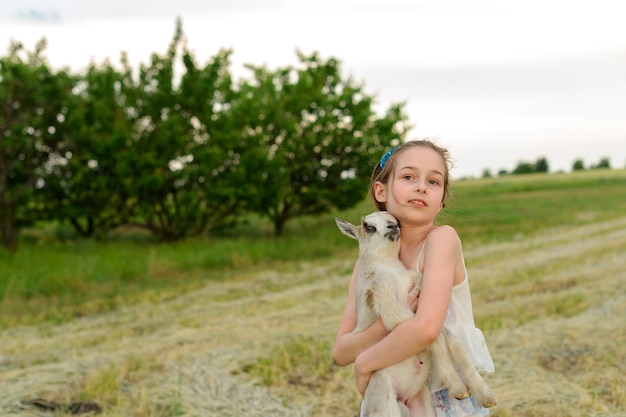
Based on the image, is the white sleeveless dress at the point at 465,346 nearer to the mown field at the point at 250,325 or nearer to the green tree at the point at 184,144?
the mown field at the point at 250,325

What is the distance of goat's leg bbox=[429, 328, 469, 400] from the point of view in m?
2.52

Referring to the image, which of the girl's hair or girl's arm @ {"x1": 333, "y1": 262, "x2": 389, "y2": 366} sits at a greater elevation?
the girl's hair

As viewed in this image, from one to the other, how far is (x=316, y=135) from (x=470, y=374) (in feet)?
53.9

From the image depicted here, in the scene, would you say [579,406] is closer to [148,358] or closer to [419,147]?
[419,147]

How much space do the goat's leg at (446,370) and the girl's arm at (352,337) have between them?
22 centimetres

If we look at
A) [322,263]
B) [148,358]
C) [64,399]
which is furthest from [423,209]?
[322,263]

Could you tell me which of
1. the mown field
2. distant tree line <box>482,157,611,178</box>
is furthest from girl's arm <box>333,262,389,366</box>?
distant tree line <box>482,157,611,178</box>

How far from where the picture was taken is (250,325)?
829 centimetres

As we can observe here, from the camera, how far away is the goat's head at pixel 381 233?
262 cm

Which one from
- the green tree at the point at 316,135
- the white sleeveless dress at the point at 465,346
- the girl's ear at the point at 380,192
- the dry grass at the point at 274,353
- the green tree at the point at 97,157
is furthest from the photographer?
the green tree at the point at 316,135

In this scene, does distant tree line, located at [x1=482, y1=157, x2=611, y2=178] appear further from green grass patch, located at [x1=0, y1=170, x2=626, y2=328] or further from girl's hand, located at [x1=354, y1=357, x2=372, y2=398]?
girl's hand, located at [x1=354, y1=357, x2=372, y2=398]

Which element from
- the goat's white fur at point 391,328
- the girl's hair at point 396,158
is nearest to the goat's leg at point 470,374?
the goat's white fur at point 391,328

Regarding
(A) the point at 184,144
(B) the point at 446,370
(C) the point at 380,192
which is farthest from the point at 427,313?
(A) the point at 184,144

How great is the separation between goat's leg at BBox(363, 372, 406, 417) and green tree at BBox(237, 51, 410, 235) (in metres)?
15.0
